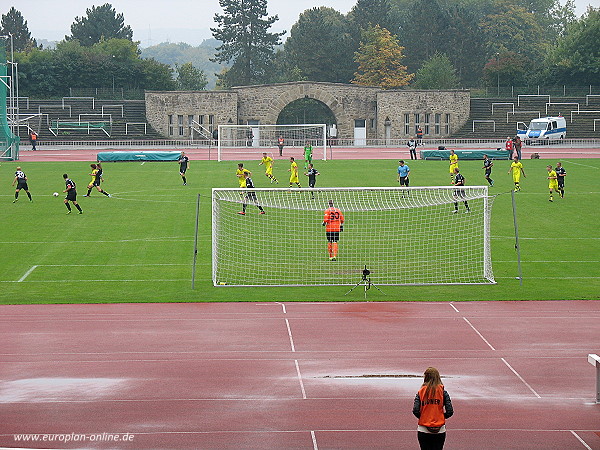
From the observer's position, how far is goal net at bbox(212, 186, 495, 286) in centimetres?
2362

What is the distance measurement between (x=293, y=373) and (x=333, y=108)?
229 ft

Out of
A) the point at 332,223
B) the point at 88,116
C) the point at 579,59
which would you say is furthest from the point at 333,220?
the point at 579,59

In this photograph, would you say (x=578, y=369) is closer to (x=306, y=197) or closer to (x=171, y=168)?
(x=306, y=197)

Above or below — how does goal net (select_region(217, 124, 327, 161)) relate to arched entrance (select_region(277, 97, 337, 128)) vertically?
below

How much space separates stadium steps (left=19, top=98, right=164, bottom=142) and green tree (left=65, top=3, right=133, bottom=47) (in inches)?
1655

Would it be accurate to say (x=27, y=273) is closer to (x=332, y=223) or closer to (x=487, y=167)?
(x=332, y=223)

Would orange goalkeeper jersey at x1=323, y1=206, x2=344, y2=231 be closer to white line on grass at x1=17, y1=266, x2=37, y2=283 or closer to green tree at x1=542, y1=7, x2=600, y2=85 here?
white line on grass at x1=17, y1=266, x2=37, y2=283

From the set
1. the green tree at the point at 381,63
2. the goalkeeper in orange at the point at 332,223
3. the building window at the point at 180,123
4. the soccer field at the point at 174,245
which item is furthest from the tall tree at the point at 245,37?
the goalkeeper in orange at the point at 332,223

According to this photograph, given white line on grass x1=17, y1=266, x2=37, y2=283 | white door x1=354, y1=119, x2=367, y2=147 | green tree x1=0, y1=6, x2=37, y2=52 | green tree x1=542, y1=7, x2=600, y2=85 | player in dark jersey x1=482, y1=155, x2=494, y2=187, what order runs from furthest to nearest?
green tree x1=0, y1=6, x2=37, y2=52, green tree x1=542, y1=7, x2=600, y2=85, white door x1=354, y1=119, x2=367, y2=147, player in dark jersey x1=482, y1=155, x2=494, y2=187, white line on grass x1=17, y1=266, x2=37, y2=283

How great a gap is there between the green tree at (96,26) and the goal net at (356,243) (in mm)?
96778

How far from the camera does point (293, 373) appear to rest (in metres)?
15.4

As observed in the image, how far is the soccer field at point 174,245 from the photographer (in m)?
21.8

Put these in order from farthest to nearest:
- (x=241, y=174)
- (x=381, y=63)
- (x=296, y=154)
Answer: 1. (x=381, y=63)
2. (x=296, y=154)
3. (x=241, y=174)

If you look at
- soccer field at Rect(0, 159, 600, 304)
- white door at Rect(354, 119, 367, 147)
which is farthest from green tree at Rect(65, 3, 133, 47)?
soccer field at Rect(0, 159, 600, 304)
